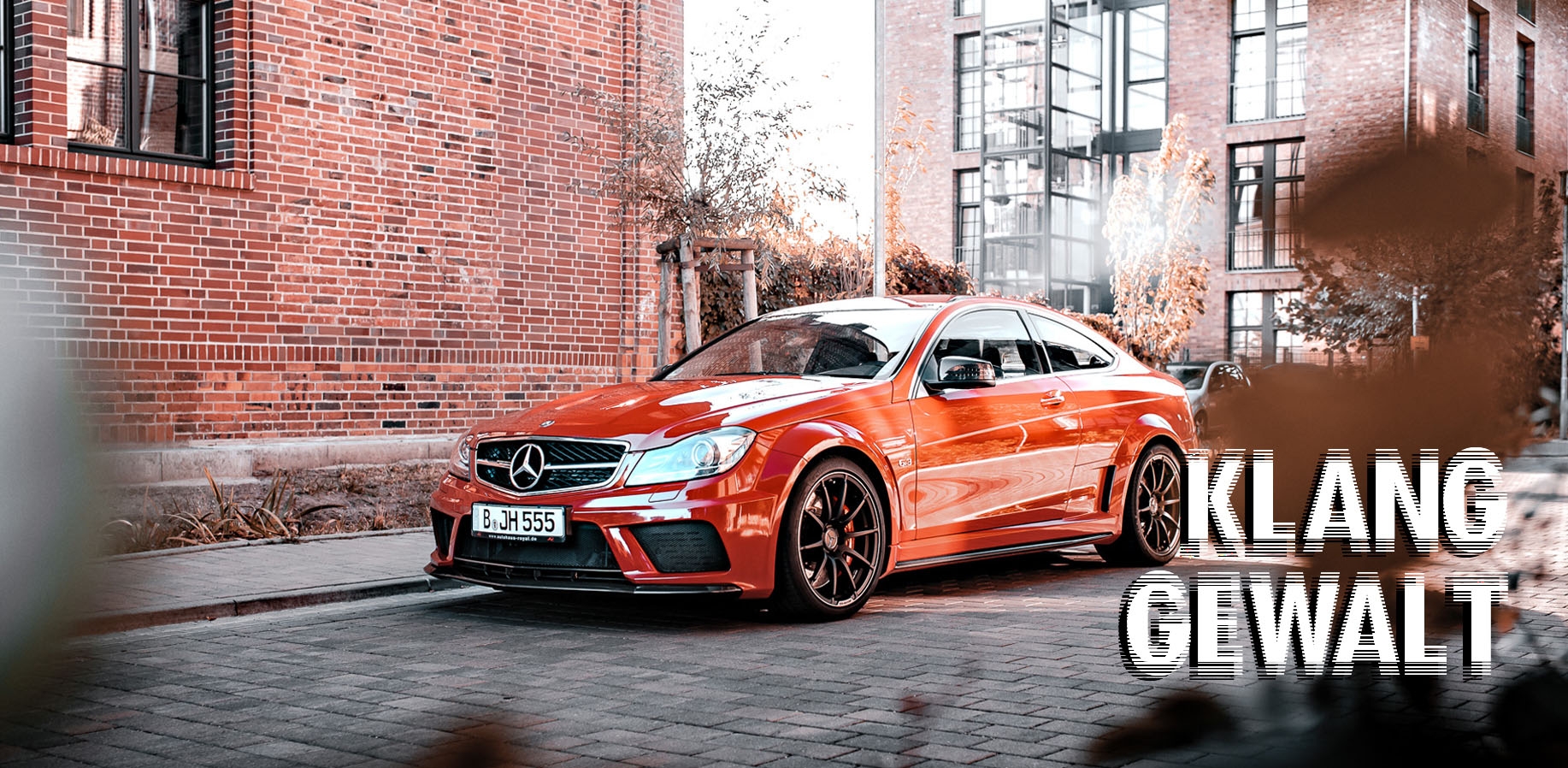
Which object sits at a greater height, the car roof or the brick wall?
the brick wall

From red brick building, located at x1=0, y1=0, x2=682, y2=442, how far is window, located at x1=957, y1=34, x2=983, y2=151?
27.9 m

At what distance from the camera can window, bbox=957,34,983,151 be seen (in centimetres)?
4247

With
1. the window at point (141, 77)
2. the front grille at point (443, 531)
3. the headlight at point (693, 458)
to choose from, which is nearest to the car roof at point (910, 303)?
the headlight at point (693, 458)

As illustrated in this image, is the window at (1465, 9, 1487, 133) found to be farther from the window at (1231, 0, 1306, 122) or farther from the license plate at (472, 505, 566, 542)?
the license plate at (472, 505, 566, 542)

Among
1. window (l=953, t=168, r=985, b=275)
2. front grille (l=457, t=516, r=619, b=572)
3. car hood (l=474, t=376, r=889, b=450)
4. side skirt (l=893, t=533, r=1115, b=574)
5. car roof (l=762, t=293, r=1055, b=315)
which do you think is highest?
window (l=953, t=168, r=985, b=275)

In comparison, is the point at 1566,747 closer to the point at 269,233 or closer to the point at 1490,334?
the point at 1490,334

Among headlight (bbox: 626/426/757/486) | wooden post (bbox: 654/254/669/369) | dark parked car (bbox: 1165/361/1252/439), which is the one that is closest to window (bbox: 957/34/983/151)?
wooden post (bbox: 654/254/669/369)

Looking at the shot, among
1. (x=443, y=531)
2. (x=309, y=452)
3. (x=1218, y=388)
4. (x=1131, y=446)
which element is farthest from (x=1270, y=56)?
(x=309, y=452)

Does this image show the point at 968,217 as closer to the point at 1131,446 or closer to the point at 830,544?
the point at 1131,446

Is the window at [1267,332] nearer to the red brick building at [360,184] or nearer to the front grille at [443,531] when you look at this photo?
the front grille at [443,531]

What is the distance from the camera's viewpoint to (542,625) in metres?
7.19

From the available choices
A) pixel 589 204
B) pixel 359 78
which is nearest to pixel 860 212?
pixel 589 204

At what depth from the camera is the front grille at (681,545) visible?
662cm

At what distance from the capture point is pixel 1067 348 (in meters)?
8.88
